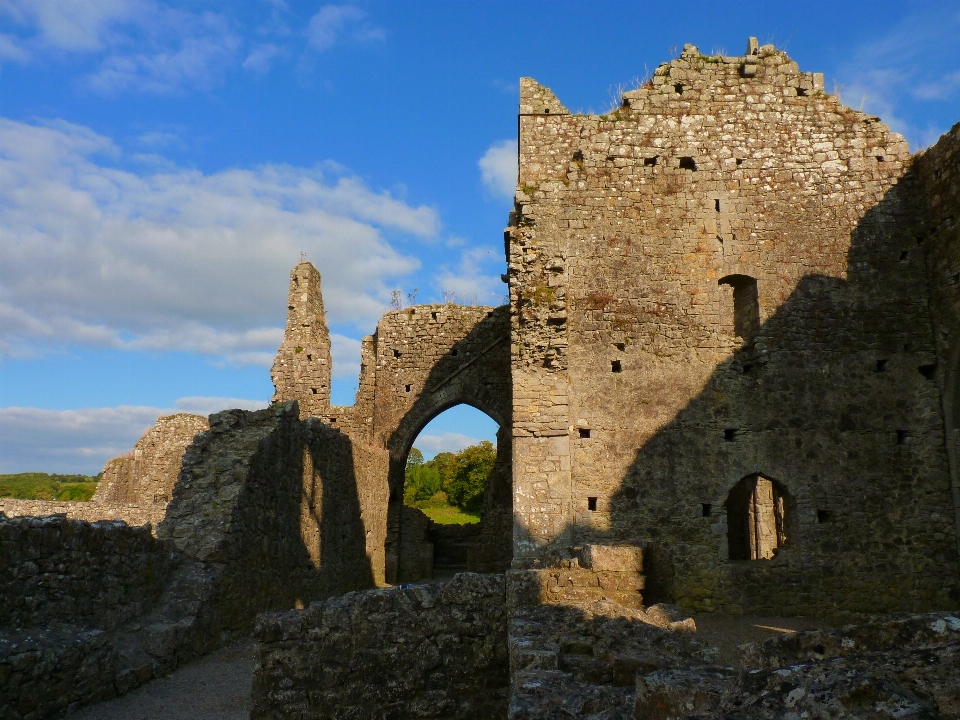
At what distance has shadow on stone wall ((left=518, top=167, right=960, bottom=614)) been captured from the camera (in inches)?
393

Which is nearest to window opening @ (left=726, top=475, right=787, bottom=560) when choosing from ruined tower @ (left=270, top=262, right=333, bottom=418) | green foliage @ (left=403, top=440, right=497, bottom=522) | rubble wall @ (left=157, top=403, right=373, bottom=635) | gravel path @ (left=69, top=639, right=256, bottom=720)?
rubble wall @ (left=157, top=403, right=373, bottom=635)

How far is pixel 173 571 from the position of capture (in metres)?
7.89

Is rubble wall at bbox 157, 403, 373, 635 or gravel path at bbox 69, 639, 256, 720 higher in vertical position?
rubble wall at bbox 157, 403, 373, 635

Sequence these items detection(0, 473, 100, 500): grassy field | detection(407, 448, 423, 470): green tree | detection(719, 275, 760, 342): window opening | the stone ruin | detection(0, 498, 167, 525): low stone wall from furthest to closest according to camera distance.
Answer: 1. detection(407, 448, 423, 470): green tree
2. detection(0, 473, 100, 500): grassy field
3. detection(0, 498, 167, 525): low stone wall
4. detection(719, 275, 760, 342): window opening
5. the stone ruin

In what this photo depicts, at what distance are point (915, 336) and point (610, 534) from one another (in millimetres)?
5474

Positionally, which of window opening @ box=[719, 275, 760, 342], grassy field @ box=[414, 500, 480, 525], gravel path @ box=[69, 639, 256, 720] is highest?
window opening @ box=[719, 275, 760, 342]

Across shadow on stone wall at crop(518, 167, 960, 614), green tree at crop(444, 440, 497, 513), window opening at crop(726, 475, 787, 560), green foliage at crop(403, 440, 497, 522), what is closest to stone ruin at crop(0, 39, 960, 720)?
shadow on stone wall at crop(518, 167, 960, 614)


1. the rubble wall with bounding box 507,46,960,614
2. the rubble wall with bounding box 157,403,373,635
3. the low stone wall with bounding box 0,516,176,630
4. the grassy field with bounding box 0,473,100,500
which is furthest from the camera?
the grassy field with bounding box 0,473,100,500

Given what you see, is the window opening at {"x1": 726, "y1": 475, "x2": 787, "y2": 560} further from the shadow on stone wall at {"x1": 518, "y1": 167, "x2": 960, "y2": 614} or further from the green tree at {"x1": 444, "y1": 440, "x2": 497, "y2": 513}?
the green tree at {"x1": 444, "y1": 440, "x2": 497, "y2": 513}

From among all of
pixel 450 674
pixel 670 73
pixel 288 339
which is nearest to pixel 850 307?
pixel 670 73

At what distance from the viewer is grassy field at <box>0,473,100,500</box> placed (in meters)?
30.6

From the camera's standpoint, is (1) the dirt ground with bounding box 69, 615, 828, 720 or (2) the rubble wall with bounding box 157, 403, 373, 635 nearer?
(1) the dirt ground with bounding box 69, 615, 828, 720

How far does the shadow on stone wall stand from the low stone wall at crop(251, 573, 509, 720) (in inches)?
209

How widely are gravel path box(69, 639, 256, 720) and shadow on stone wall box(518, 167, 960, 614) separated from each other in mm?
4474
